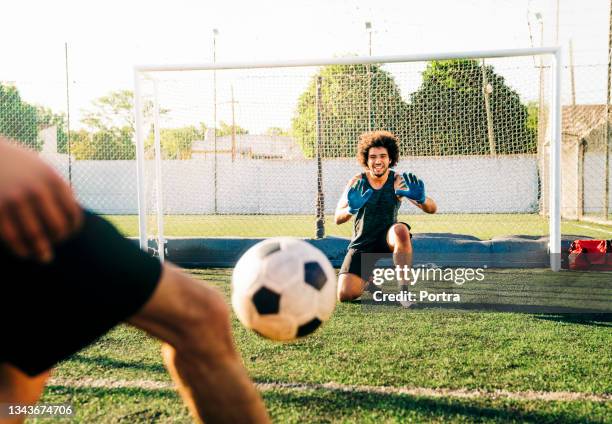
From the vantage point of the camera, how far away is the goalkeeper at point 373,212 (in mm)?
5430

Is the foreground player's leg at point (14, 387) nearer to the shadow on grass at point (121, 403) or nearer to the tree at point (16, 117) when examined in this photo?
the shadow on grass at point (121, 403)

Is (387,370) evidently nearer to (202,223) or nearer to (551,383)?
(551,383)

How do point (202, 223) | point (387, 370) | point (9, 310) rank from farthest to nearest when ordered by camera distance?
point (202, 223)
point (387, 370)
point (9, 310)

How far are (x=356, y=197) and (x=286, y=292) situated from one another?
10.8 ft

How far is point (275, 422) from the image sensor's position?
8.25 ft

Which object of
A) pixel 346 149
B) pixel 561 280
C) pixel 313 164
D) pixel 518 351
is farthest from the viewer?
pixel 313 164

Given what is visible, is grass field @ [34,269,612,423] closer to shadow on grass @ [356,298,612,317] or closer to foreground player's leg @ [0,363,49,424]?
shadow on grass @ [356,298,612,317]

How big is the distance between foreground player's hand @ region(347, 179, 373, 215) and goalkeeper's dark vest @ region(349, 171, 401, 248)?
75mm

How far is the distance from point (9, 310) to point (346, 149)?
10.3 metres

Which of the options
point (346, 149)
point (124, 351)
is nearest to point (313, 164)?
point (346, 149)

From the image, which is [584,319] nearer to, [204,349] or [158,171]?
[204,349]

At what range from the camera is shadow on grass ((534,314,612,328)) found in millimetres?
4445

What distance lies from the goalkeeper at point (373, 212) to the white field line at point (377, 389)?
2.48 m

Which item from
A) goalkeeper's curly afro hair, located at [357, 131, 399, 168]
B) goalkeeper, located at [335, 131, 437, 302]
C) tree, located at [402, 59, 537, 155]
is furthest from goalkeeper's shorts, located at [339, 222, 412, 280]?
tree, located at [402, 59, 537, 155]
